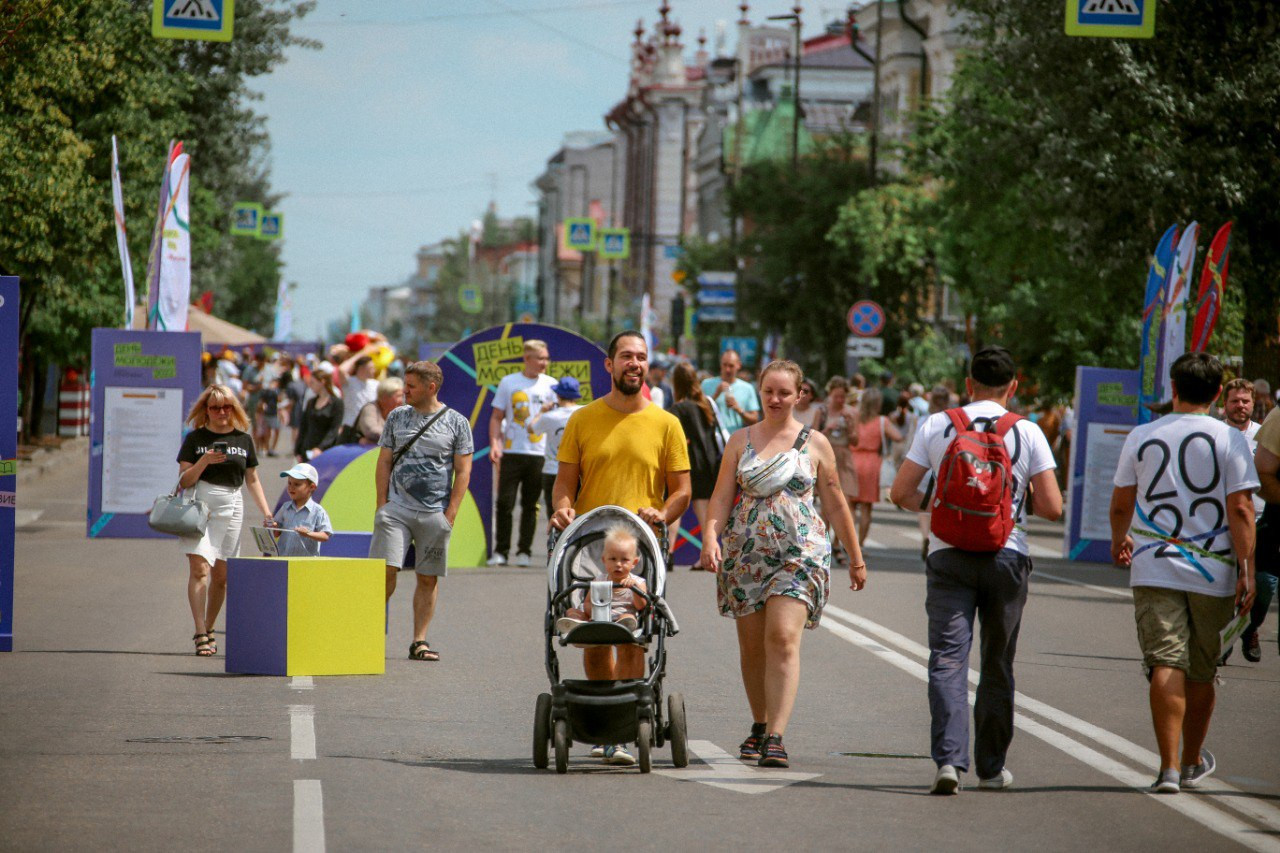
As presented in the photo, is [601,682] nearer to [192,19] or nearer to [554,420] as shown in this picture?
[554,420]

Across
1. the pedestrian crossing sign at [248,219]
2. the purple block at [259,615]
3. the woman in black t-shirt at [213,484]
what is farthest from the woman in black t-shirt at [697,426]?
the pedestrian crossing sign at [248,219]

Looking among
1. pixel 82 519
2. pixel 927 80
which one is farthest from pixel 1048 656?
pixel 927 80

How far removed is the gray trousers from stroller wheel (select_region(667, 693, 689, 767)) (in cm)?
105

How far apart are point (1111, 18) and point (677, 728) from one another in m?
10.3

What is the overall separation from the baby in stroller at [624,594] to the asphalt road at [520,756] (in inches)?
17.8

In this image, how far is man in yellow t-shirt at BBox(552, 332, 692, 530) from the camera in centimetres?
870

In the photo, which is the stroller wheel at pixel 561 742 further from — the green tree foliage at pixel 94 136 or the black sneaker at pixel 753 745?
the green tree foliage at pixel 94 136

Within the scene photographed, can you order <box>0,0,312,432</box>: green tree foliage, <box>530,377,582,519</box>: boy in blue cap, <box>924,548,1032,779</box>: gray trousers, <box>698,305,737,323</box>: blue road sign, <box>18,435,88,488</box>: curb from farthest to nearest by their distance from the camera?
<box>698,305,737,323</box>: blue road sign
<box>18,435,88,488</box>: curb
<box>0,0,312,432</box>: green tree foliage
<box>530,377,582,519</box>: boy in blue cap
<box>924,548,1032,779</box>: gray trousers

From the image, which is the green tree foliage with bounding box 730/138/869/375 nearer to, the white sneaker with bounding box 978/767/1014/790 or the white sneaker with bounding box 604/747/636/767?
the white sneaker with bounding box 604/747/636/767

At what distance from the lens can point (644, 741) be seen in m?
8.17

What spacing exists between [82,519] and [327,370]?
4.40 meters

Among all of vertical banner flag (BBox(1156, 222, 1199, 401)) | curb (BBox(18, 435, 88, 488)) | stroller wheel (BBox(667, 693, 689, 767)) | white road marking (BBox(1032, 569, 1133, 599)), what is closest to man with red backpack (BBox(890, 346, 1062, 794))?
stroller wheel (BBox(667, 693, 689, 767))

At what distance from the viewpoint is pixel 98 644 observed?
12445 millimetres

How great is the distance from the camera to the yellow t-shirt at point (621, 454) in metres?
8.75
